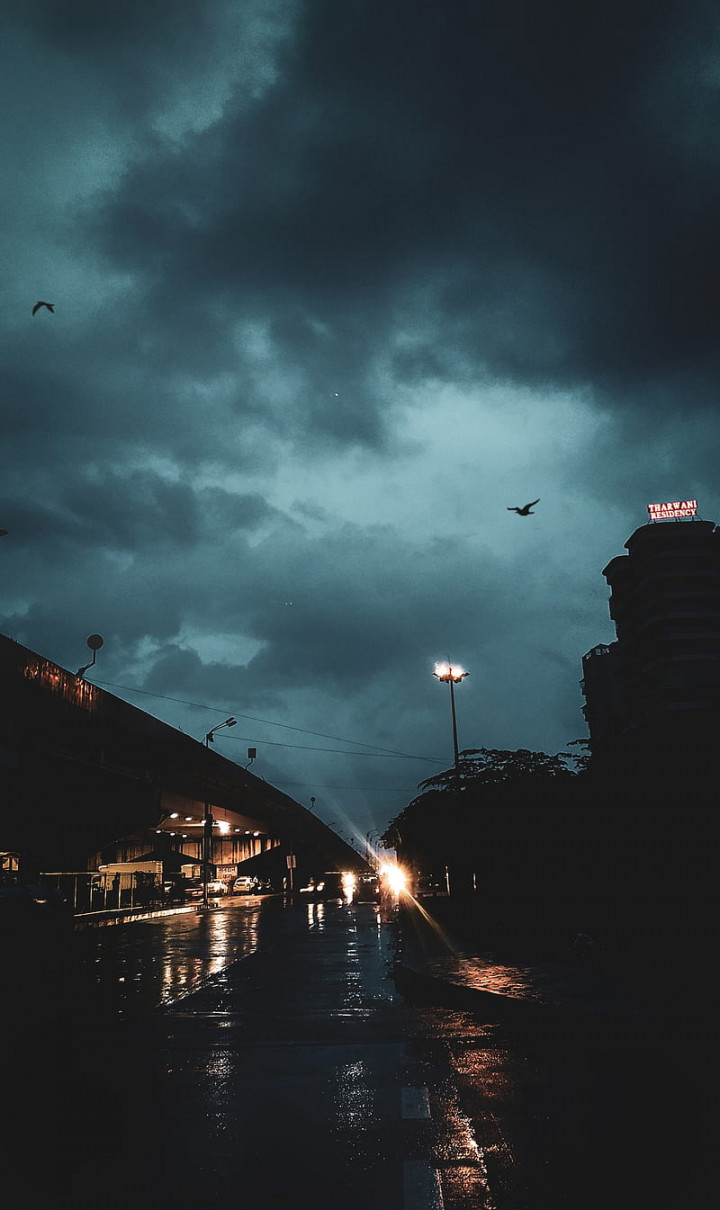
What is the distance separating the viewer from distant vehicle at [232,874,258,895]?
69.4 metres

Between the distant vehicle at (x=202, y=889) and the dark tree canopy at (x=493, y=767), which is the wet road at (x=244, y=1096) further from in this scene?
the distant vehicle at (x=202, y=889)

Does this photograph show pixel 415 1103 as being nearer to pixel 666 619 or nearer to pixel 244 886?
pixel 244 886

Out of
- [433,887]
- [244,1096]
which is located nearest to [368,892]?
[433,887]

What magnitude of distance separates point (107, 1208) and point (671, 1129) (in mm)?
3543

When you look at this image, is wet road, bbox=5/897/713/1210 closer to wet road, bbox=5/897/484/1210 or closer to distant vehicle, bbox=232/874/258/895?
wet road, bbox=5/897/484/1210

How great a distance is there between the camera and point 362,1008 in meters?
11.7

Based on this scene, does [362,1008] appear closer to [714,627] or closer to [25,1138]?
[25,1138]

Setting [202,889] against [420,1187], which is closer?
[420,1187]

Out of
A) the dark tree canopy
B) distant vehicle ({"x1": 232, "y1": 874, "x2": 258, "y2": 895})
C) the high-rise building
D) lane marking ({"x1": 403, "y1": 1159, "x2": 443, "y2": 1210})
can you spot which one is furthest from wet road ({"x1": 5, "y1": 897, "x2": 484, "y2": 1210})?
the high-rise building

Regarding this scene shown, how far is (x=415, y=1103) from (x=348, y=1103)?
493 millimetres

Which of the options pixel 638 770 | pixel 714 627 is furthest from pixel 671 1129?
pixel 714 627

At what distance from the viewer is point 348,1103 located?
6676 mm

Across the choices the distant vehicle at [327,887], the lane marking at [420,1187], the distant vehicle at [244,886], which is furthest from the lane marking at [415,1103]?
the distant vehicle at [244,886]

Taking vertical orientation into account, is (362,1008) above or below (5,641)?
below
